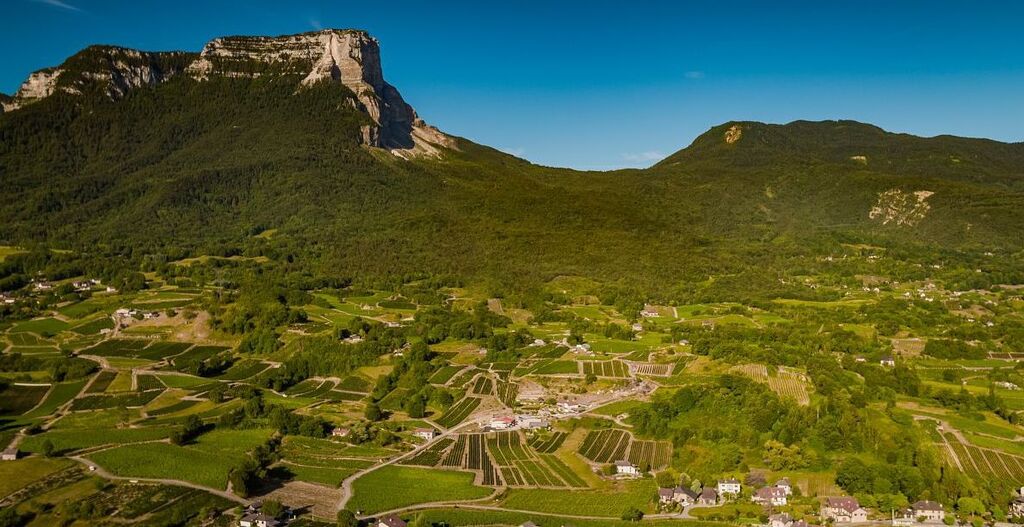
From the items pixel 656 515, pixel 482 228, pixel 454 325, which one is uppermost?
pixel 482 228

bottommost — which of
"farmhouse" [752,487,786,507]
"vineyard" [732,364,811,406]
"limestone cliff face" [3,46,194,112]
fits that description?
"farmhouse" [752,487,786,507]

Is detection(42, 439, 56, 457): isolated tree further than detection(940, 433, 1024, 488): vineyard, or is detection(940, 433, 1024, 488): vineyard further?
detection(42, 439, 56, 457): isolated tree

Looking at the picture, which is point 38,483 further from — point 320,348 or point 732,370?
point 732,370

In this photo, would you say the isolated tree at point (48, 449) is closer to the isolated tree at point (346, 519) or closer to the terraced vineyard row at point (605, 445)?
the isolated tree at point (346, 519)

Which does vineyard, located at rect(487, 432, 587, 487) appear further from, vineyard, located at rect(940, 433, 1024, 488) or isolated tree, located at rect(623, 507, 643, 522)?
vineyard, located at rect(940, 433, 1024, 488)

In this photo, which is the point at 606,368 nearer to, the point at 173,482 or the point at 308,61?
the point at 173,482

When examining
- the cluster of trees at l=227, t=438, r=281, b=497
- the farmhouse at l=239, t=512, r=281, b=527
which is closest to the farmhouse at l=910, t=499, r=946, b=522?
the farmhouse at l=239, t=512, r=281, b=527

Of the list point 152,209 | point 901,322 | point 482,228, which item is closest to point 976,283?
point 901,322
